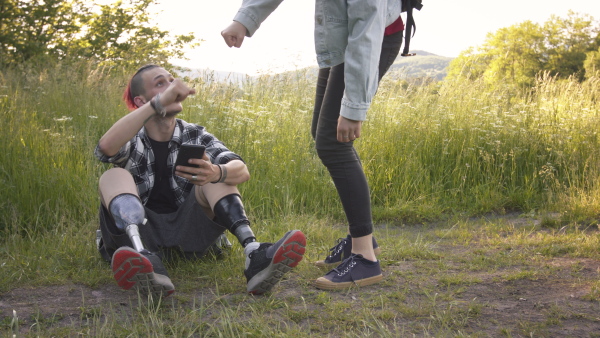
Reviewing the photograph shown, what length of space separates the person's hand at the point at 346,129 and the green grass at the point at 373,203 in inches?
30.6

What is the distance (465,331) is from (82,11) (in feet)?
34.9

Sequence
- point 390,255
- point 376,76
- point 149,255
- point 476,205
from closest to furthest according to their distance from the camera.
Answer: point 149,255
point 376,76
point 390,255
point 476,205

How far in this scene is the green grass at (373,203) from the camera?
2.38 metres

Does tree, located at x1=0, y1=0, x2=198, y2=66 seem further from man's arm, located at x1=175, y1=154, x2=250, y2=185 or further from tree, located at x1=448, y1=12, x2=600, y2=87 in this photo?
tree, located at x1=448, y1=12, x2=600, y2=87

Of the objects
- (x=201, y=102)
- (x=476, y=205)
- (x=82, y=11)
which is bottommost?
(x=476, y=205)

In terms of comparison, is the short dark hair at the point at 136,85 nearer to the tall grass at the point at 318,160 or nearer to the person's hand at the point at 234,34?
the person's hand at the point at 234,34

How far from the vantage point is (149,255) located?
7.86 ft

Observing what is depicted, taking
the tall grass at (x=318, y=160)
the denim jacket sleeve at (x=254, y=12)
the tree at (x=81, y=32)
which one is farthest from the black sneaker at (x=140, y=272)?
the tree at (x=81, y=32)

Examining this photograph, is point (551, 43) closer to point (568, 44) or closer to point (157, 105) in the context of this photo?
Answer: point (568, 44)

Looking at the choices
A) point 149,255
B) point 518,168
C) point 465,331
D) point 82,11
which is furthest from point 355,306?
point 82,11

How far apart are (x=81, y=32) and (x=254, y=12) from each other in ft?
30.3

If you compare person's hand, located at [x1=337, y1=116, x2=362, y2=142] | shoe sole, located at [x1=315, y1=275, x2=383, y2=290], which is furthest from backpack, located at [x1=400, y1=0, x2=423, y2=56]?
shoe sole, located at [x1=315, y1=275, x2=383, y2=290]

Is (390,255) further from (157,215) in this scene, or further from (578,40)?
(578,40)

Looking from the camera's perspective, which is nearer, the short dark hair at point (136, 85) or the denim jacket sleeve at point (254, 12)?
the denim jacket sleeve at point (254, 12)
